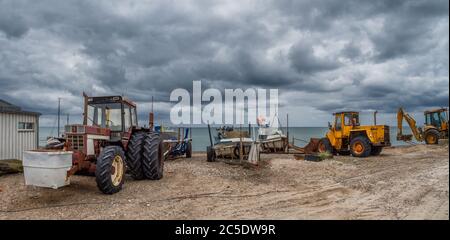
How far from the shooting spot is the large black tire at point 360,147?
18.0 metres

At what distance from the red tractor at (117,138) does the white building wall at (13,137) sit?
17.4 ft

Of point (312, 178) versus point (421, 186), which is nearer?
point (421, 186)

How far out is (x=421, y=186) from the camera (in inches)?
359

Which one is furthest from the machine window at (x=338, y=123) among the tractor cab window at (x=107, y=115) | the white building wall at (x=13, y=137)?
the white building wall at (x=13, y=137)

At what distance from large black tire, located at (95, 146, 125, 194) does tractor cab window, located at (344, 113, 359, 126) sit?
1429 cm

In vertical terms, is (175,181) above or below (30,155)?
below

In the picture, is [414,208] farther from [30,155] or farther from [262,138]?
[262,138]

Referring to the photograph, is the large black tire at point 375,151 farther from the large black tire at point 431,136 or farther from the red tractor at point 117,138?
the red tractor at point 117,138

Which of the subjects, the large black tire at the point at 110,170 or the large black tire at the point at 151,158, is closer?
the large black tire at the point at 110,170

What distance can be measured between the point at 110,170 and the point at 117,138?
217cm

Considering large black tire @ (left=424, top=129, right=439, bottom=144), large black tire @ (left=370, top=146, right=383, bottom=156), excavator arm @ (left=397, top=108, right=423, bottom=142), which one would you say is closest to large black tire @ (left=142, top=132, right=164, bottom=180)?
large black tire @ (left=370, top=146, right=383, bottom=156)

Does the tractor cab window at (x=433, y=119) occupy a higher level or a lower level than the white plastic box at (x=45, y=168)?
higher

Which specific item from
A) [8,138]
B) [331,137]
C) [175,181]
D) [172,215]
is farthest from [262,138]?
[172,215]
